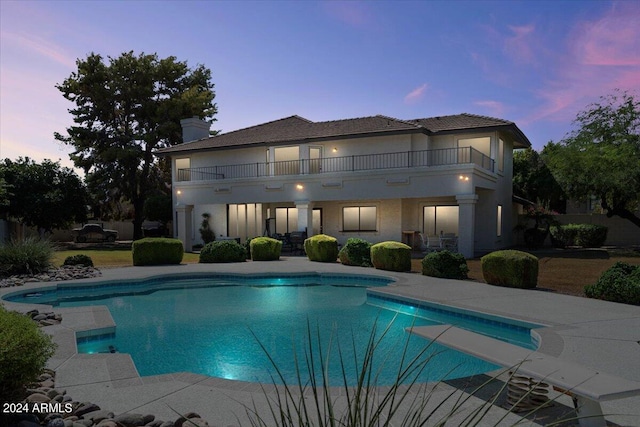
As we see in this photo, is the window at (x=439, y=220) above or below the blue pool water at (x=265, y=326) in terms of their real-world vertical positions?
above

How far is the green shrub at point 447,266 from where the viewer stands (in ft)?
43.3

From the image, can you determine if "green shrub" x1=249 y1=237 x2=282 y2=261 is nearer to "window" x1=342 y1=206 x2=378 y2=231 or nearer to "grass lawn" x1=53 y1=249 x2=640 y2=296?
"grass lawn" x1=53 y1=249 x2=640 y2=296

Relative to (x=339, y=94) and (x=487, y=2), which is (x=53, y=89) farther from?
(x=487, y=2)

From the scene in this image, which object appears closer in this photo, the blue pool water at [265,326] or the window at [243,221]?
the blue pool water at [265,326]

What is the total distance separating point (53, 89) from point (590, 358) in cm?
3896

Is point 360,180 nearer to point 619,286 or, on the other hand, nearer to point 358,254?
point 358,254

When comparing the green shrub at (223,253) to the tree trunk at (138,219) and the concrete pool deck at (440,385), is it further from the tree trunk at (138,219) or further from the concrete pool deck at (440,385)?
the tree trunk at (138,219)

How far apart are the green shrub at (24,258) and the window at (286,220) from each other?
14.0m

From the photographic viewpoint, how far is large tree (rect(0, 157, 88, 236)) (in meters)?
26.3

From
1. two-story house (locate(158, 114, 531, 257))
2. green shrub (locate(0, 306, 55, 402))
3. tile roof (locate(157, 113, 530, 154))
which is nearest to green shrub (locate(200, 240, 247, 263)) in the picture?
two-story house (locate(158, 114, 531, 257))

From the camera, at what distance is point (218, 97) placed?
3928 centimetres

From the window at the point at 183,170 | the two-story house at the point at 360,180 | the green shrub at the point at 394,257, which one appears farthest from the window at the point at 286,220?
the green shrub at the point at 394,257

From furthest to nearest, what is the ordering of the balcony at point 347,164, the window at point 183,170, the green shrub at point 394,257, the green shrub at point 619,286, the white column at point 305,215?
1. the window at point 183,170
2. the white column at point 305,215
3. the balcony at point 347,164
4. the green shrub at point 394,257
5. the green shrub at point 619,286

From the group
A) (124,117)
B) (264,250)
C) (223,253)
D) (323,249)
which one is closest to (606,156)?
(323,249)
